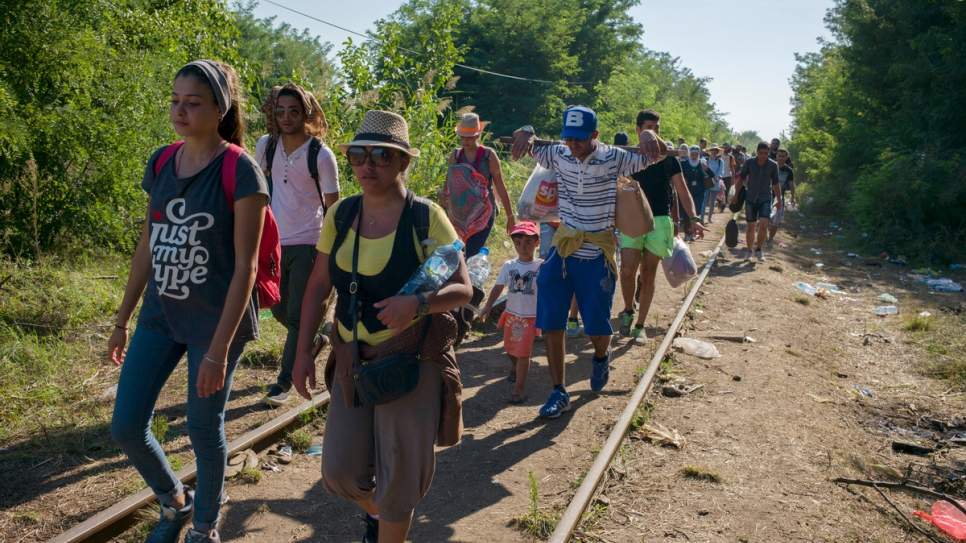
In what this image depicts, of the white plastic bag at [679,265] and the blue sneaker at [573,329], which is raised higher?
the white plastic bag at [679,265]

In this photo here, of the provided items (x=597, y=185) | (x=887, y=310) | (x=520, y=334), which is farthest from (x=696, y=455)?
(x=887, y=310)

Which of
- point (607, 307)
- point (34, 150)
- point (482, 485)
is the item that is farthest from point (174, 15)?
point (482, 485)

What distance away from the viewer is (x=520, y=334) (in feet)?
20.3

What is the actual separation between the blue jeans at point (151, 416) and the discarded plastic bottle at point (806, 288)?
11195mm

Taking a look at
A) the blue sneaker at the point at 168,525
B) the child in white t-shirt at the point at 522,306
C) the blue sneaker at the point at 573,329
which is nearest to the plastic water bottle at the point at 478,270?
the blue sneaker at the point at 168,525

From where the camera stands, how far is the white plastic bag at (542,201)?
6969 mm

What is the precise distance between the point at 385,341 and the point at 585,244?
2.94m

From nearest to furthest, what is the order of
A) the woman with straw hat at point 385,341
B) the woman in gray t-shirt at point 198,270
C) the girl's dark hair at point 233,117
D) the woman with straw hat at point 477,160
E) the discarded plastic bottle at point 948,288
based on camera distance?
the woman with straw hat at point 385,341
the woman in gray t-shirt at point 198,270
the girl's dark hair at point 233,117
the woman with straw hat at point 477,160
the discarded plastic bottle at point 948,288

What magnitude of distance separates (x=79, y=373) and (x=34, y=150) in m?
2.78

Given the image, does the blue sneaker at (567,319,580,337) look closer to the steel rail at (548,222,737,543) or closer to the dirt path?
the dirt path

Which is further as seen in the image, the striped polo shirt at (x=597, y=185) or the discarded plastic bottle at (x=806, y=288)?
the discarded plastic bottle at (x=806, y=288)

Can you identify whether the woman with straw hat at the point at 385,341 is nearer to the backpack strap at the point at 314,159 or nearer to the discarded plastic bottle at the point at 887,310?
the backpack strap at the point at 314,159

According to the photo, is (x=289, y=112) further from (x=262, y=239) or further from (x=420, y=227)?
(x=420, y=227)

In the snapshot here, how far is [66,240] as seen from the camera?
26.9 ft
